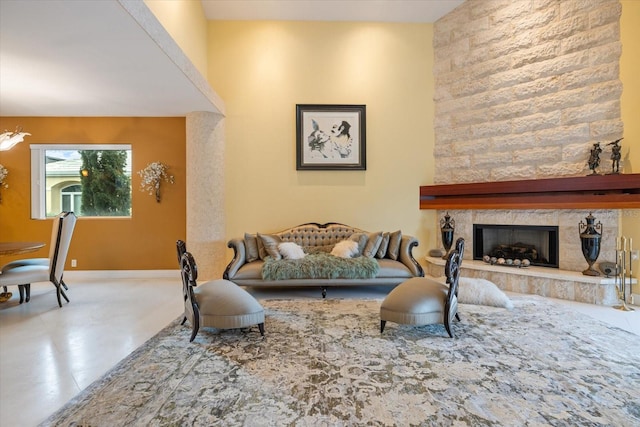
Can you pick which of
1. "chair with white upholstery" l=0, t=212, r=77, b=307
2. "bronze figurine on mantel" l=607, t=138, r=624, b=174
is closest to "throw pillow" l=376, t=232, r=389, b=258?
"bronze figurine on mantel" l=607, t=138, r=624, b=174

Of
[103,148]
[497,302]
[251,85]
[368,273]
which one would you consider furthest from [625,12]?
[103,148]

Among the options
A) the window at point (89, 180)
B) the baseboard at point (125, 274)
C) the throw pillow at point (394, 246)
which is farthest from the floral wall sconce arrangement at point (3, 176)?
the throw pillow at point (394, 246)

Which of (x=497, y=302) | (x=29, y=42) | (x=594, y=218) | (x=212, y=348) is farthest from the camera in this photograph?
(x=594, y=218)

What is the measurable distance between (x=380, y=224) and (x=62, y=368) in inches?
175

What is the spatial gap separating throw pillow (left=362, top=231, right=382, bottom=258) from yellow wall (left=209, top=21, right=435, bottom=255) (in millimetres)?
847

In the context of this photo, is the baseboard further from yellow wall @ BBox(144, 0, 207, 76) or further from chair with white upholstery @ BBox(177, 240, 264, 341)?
yellow wall @ BBox(144, 0, 207, 76)

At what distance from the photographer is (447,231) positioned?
5242 mm

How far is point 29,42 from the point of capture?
295 centimetres

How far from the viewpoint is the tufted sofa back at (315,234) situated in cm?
505

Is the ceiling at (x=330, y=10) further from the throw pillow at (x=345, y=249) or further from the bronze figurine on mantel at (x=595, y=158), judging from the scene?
the throw pillow at (x=345, y=249)

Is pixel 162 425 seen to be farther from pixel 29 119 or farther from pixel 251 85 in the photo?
pixel 29 119

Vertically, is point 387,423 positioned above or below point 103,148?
below

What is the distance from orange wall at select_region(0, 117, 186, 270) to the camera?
551 cm

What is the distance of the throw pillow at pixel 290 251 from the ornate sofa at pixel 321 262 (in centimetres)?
1
